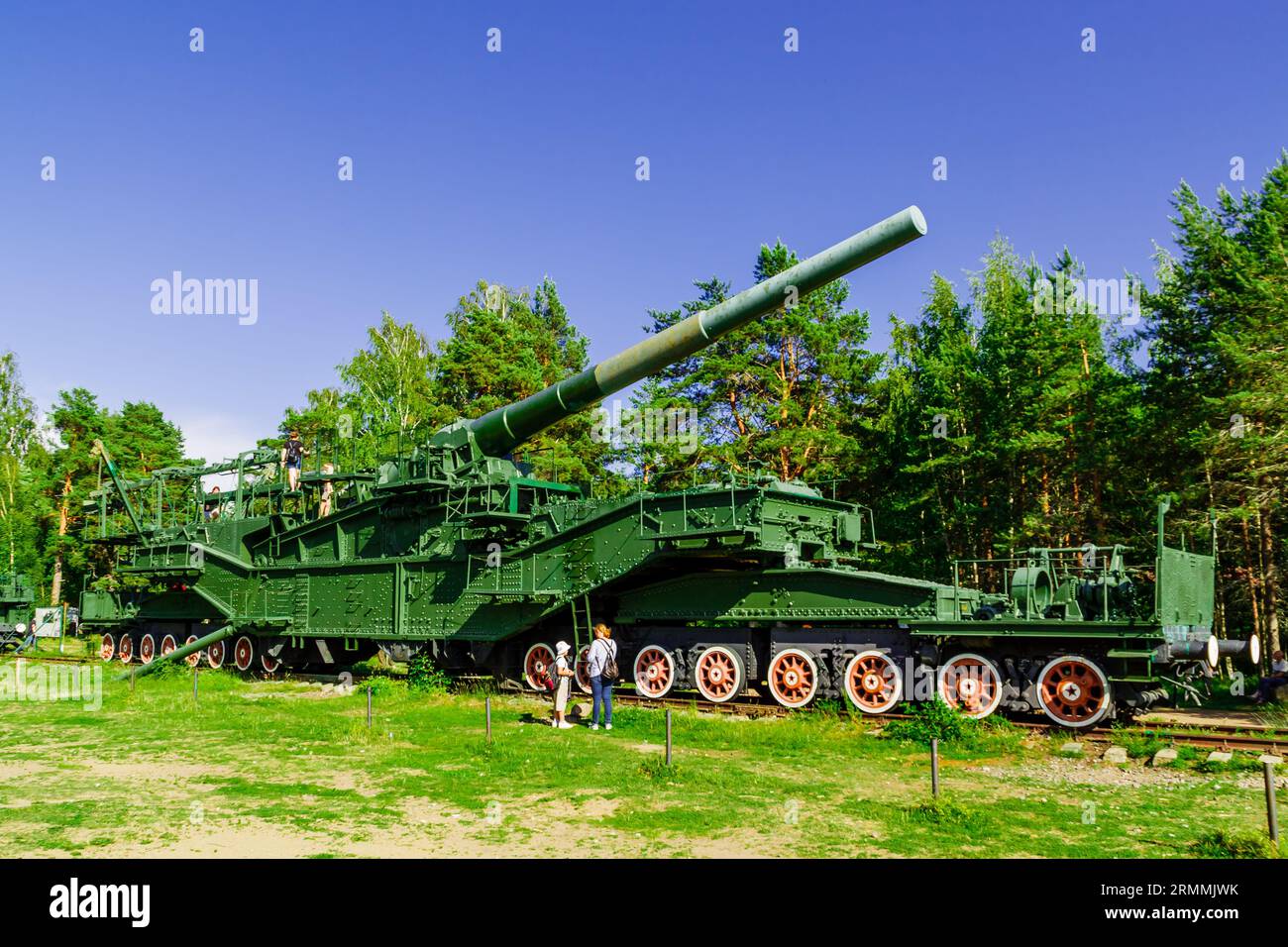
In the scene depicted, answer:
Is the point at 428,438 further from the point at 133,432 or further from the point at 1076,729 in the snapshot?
the point at 133,432

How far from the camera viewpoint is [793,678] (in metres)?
14.7

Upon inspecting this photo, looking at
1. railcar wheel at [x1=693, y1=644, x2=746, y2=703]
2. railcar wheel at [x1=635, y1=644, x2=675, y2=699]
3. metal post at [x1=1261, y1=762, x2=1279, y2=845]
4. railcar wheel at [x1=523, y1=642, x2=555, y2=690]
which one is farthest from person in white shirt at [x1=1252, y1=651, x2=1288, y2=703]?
railcar wheel at [x1=523, y1=642, x2=555, y2=690]

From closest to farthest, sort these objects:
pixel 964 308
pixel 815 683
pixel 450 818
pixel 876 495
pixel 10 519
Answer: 1. pixel 450 818
2. pixel 815 683
3. pixel 876 495
4. pixel 964 308
5. pixel 10 519

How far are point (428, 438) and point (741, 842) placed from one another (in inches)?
540

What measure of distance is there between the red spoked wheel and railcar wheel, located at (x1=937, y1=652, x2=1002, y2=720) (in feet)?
19.0

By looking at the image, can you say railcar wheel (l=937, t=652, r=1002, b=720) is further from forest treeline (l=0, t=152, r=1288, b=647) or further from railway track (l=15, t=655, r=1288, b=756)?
forest treeline (l=0, t=152, r=1288, b=647)

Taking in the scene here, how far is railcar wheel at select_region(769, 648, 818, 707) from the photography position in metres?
14.5

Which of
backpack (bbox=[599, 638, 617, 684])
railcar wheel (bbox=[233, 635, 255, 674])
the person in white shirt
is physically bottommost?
the person in white shirt

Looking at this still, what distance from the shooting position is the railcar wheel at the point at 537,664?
17.6 m

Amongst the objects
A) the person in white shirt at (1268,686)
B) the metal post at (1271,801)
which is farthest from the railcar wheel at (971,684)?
the metal post at (1271,801)

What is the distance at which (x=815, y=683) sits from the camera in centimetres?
1449

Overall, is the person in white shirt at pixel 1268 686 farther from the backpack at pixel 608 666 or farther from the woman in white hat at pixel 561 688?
the woman in white hat at pixel 561 688

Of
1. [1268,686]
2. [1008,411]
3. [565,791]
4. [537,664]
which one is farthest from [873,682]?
[1008,411]

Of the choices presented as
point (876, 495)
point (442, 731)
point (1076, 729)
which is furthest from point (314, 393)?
point (1076, 729)
